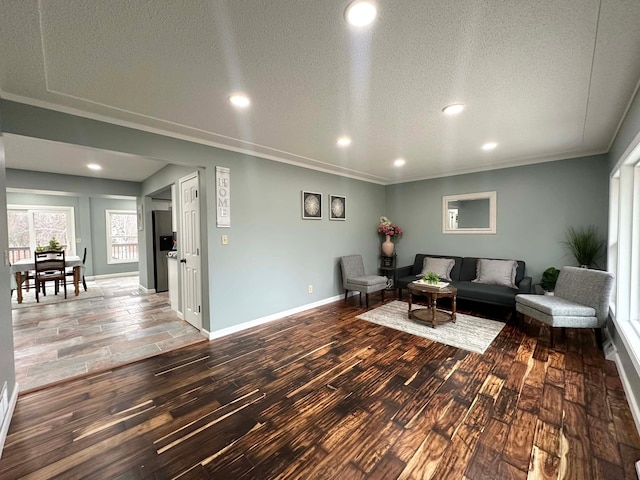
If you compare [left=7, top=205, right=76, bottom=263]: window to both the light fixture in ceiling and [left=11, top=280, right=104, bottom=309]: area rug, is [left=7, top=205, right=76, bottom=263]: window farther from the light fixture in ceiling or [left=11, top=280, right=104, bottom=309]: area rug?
the light fixture in ceiling

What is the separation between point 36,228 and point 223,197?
23.3 ft

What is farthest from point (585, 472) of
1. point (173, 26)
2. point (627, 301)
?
point (173, 26)

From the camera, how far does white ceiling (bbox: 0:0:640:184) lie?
132 centimetres

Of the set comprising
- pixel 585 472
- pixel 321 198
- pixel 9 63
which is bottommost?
pixel 585 472

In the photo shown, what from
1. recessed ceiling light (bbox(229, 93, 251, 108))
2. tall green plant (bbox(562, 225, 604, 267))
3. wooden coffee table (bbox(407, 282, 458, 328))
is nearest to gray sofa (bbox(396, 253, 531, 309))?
wooden coffee table (bbox(407, 282, 458, 328))

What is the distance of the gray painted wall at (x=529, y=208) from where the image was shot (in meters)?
3.83

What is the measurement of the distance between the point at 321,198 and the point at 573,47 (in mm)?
3443

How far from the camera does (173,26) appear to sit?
140 cm

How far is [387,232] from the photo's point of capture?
5.72m

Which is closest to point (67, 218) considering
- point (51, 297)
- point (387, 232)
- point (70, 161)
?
point (51, 297)

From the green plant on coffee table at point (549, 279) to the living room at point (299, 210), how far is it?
0.26m

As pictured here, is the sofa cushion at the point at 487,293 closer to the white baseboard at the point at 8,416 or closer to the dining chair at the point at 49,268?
the white baseboard at the point at 8,416

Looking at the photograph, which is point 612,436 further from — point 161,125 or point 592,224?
point 161,125

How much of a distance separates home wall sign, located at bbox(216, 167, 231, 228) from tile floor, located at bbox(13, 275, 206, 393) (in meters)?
1.52
